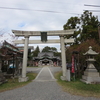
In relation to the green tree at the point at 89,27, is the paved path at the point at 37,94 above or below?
below

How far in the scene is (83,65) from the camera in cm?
1314

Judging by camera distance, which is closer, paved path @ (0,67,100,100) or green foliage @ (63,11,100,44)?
paved path @ (0,67,100,100)

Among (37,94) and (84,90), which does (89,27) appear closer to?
(84,90)

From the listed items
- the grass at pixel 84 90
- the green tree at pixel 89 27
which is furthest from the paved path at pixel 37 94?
the green tree at pixel 89 27

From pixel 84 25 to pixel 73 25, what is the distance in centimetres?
186

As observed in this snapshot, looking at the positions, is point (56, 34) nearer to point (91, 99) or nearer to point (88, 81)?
point (88, 81)

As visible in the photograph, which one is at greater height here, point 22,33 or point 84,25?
point 84,25

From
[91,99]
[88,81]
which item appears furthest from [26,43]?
[91,99]

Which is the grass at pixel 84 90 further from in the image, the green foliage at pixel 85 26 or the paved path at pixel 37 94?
the green foliage at pixel 85 26

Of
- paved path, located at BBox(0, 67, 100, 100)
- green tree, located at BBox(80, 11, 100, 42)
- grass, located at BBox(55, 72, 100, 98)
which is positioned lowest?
paved path, located at BBox(0, 67, 100, 100)

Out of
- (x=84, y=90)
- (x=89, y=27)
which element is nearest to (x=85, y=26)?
(x=89, y=27)

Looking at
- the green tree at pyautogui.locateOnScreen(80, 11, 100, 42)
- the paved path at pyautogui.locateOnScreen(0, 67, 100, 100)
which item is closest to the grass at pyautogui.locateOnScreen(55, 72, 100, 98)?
the paved path at pyautogui.locateOnScreen(0, 67, 100, 100)

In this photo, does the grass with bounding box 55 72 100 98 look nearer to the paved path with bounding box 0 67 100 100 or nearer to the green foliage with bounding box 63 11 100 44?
the paved path with bounding box 0 67 100 100

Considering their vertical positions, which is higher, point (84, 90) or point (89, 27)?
point (89, 27)
